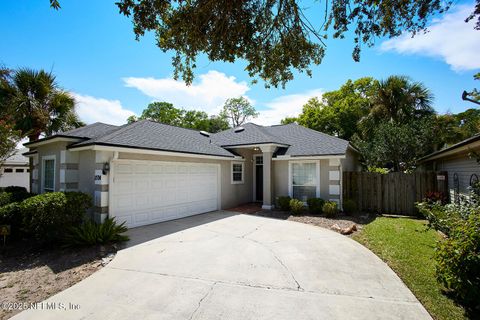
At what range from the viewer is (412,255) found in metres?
5.68

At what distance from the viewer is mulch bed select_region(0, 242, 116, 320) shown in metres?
4.29

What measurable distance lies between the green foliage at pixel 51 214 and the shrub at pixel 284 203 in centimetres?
825

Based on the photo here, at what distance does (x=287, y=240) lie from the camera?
710cm

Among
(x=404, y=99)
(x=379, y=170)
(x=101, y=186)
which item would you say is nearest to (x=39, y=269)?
(x=101, y=186)

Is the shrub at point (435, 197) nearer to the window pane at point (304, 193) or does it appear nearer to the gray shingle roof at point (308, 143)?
the gray shingle roof at point (308, 143)

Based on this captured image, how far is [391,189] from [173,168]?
10212mm

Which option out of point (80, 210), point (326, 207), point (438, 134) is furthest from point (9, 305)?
point (438, 134)

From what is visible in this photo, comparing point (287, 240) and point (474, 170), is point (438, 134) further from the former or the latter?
point (287, 240)

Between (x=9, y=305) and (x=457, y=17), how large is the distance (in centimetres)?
1012

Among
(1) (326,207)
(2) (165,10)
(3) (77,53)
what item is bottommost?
(1) (326,207)

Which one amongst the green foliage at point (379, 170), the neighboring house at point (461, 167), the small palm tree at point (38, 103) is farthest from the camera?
the green foliage at point (379, 170)

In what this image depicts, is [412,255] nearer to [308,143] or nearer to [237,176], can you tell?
[308,143]

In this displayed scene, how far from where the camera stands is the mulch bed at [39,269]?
4.29 meters

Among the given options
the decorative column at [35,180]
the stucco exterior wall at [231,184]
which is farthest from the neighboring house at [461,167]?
the decorative column at [35,180]
